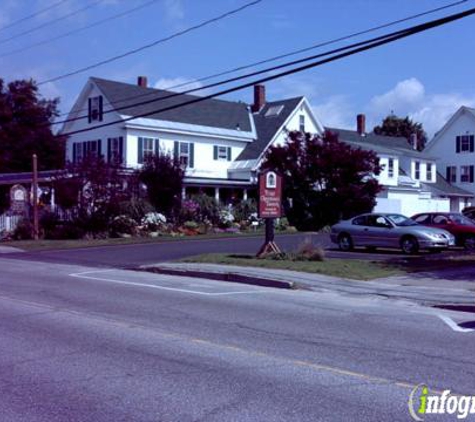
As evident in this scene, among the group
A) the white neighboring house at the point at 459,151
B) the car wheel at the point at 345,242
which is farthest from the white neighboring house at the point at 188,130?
the white neighboring house at the point at 459,151

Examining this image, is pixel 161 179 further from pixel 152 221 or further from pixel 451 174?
pixel 451 174

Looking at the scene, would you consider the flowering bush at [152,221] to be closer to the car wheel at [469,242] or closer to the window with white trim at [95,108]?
the window with white trim at [95,108]

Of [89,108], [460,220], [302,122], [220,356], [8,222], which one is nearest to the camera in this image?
[220,356]

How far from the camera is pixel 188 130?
143ft

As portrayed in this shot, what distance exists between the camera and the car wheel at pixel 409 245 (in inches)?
899

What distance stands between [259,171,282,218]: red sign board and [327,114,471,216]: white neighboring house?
88.6ft

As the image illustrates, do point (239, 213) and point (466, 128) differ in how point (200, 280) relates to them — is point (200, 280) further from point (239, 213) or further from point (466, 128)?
point (466, 128)

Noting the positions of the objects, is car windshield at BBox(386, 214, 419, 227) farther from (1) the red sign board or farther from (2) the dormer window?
(2) the dormer window

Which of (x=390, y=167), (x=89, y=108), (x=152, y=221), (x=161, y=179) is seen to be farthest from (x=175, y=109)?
(x=390, y=167)

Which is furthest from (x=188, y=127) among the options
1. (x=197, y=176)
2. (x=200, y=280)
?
(x=200, y=280)

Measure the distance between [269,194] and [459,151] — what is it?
147 feet

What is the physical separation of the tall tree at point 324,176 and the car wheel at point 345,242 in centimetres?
1318

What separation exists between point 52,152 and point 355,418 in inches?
2378

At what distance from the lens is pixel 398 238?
2333cm
